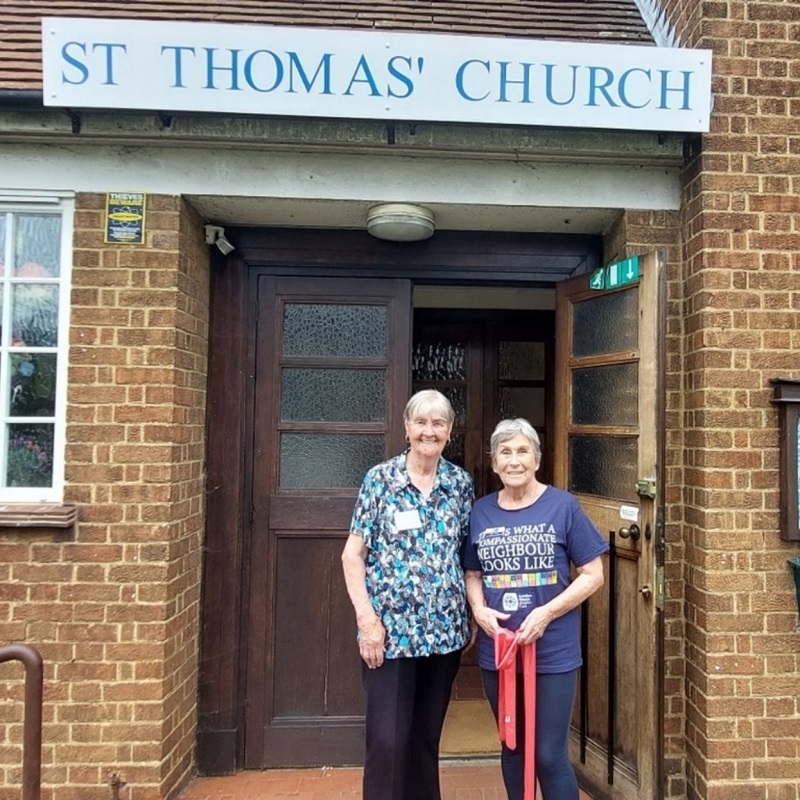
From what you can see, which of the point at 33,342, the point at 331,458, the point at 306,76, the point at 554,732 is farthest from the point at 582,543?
the point at 33,342

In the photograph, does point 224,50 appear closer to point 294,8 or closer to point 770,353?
point 294,8

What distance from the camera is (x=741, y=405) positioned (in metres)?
2.71

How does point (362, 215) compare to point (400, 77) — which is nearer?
point (400, 77)

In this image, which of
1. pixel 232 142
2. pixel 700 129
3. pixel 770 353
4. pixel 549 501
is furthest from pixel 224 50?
pixel 770 353

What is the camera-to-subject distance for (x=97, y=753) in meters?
2.74

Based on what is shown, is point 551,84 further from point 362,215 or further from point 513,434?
point 513,434

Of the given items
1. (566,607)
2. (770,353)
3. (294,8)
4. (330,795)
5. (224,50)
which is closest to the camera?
(566,607)

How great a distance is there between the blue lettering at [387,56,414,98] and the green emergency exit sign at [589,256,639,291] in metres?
1.18

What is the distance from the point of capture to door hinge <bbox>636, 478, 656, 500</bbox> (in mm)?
2588

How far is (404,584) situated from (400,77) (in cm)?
204

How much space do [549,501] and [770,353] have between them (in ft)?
4.34

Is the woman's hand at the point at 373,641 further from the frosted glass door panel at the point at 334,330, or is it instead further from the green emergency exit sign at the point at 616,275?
the green emergency exit sign at the point at 616,275

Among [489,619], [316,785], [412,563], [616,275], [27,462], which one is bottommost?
[316,785]

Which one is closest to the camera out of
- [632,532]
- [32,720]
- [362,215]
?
[32,720]
